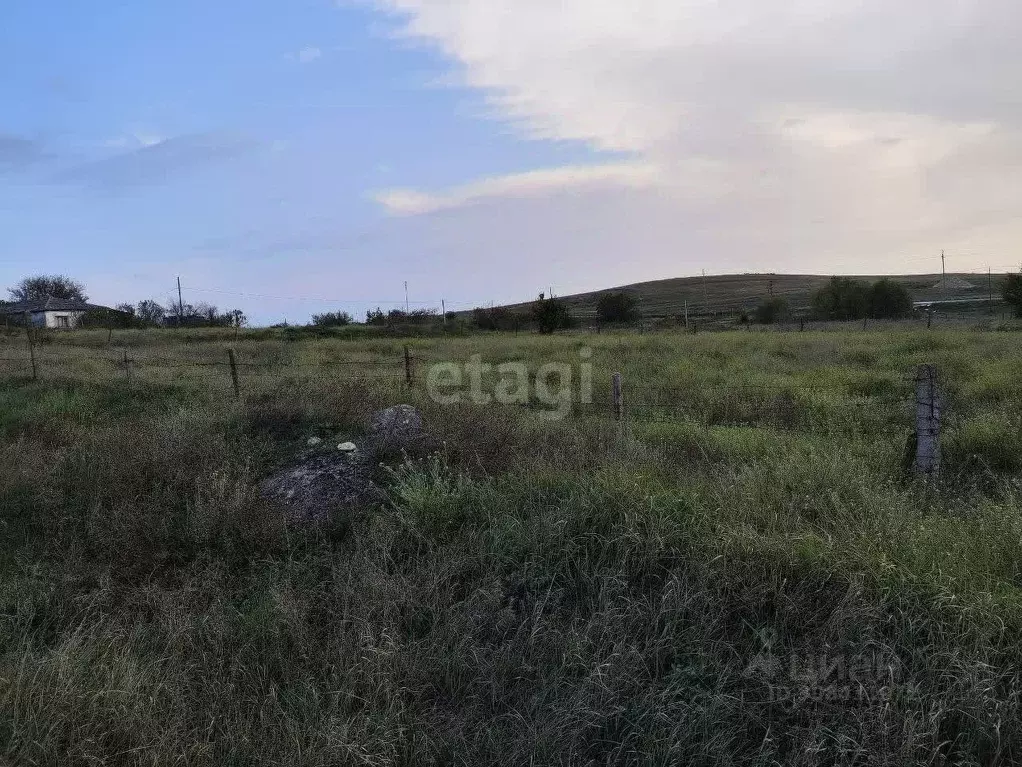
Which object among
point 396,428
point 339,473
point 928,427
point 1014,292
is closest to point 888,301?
point 1014,292

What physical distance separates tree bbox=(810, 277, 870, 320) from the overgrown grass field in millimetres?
43423

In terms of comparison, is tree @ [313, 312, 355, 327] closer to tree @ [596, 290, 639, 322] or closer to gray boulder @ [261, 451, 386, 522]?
tree @ [596, 290, 639, 322]

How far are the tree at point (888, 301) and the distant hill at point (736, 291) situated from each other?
1923cm

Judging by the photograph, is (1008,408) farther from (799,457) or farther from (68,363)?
(68,363)

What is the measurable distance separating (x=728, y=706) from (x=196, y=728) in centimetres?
225

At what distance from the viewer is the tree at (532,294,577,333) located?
43.0 metres

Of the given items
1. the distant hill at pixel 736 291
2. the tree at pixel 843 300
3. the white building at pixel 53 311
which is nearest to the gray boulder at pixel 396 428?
the tree at pixel 843 300

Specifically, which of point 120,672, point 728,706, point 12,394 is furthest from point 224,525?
point 12,394

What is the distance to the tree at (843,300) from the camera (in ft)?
146

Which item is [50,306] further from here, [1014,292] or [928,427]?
[1014,292]

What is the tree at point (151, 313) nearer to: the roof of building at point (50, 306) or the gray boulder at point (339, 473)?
the roof of building at point (50, 306)

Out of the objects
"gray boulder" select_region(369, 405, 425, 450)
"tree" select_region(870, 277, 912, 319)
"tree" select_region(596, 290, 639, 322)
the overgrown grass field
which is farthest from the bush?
the overgrown grass field

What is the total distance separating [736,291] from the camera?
325 ft

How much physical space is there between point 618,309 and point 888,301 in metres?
19.7
